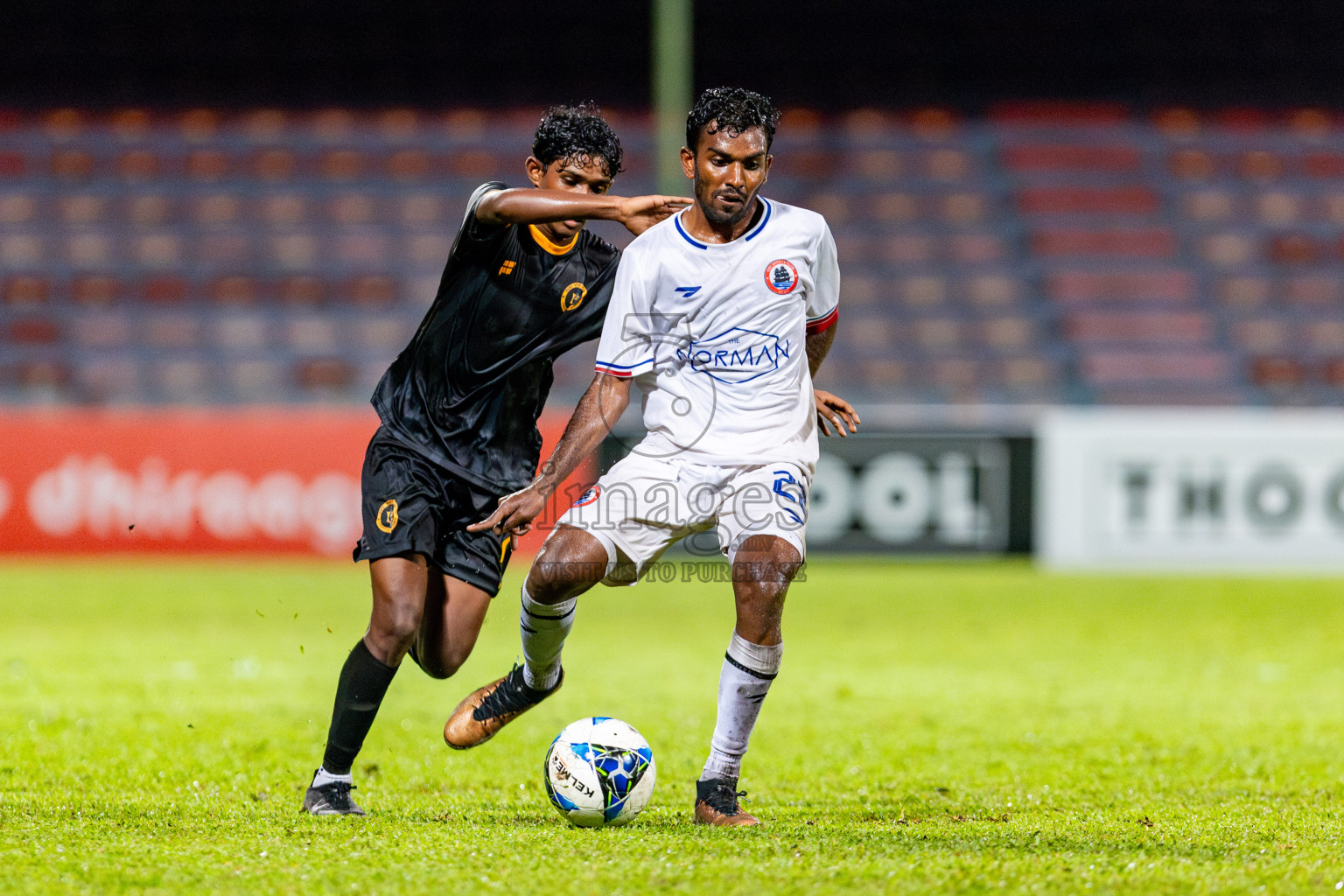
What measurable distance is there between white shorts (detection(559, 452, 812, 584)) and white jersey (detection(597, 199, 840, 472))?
0.16 ft

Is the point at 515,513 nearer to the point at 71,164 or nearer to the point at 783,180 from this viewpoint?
the point at 783,180

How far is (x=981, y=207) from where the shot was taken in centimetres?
1853

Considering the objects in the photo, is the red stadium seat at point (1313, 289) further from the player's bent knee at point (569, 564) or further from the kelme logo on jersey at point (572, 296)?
the player's bent knee at point (569, 564)

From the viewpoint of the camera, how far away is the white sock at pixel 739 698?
4.22m

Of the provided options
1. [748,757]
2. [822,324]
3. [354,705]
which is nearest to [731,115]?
[822,324]

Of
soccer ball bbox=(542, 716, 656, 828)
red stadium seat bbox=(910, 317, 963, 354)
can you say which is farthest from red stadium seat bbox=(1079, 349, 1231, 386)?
soccer ball bbox=(542, 716, 656, 828)

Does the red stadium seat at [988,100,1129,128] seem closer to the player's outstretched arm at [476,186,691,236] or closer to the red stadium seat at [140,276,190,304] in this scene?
the red stadium seat at [140,276,190,304]

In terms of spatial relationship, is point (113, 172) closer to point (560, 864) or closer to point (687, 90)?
point (687, 90)

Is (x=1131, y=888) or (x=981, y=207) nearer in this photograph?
(x=1131, y=888)

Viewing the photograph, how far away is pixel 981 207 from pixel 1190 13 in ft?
14.5

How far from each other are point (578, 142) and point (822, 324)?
927mm

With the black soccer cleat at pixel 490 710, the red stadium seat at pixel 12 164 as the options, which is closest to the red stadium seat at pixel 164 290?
the red stadium seat at pixel 12 164

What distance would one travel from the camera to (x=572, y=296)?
475 centimetres

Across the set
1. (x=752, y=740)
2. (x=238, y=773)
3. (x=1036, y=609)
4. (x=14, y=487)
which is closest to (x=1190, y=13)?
(x=1036, y=609)
